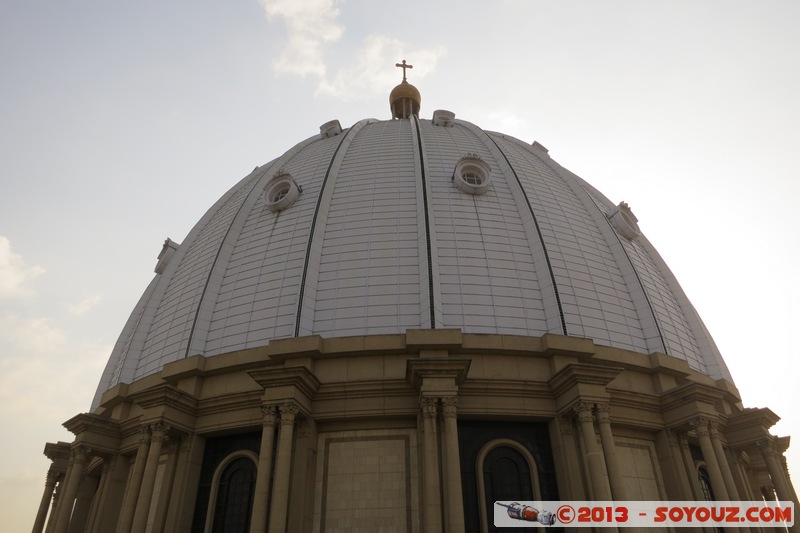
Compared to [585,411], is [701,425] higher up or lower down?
higher up

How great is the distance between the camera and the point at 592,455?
17531mm

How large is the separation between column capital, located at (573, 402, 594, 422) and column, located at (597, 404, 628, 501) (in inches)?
11.9

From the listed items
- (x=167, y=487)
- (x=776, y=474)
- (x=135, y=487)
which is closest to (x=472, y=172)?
(x=776, y=474)

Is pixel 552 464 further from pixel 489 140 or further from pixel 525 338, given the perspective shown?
pixel 489 140

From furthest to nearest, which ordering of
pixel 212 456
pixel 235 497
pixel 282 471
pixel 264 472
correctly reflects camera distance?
pixel 212 456 → pixel 235 497 → pixel 264 472 → pixel 282 471

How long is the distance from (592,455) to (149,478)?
1457 centimetres

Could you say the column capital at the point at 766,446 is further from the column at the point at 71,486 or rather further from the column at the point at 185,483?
the column at the point at 71,486

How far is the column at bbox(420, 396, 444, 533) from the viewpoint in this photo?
53.5ft

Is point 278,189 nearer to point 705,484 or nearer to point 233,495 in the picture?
point 233,495

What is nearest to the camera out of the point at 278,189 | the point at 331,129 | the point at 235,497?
the point at 235,497

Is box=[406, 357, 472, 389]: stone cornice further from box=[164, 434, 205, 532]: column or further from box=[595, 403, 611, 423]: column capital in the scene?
box=[164, 434, 205, 532]: column

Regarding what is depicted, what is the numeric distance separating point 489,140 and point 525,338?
16.1 metres

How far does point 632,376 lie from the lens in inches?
846

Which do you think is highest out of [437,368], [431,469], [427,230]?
[427,230]
